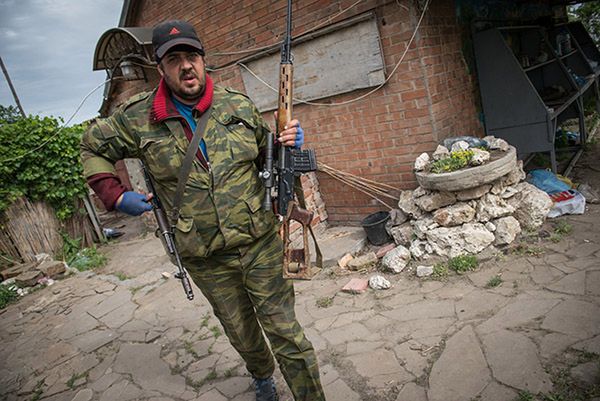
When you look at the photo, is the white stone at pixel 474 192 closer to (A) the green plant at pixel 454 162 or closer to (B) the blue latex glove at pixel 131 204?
(A) the green plant at pixel 454 162

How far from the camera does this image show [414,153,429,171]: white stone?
3859mm

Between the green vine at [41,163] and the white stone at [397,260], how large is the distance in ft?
20.5

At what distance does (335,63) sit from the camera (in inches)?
174

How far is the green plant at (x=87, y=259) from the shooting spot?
20.7ft

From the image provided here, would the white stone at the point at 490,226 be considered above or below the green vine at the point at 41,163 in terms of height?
below

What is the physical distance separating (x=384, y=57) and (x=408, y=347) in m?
3.05

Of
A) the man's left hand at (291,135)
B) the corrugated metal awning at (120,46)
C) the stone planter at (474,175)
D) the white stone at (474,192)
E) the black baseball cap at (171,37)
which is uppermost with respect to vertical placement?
the corrugated metal awning at (120,46)

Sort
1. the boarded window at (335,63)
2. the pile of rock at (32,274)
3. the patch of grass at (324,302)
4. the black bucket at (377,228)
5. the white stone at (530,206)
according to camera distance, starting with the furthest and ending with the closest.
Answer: the pile of rock at (32,274) < the black bucket at (377,228) < the boarded window at (335,63) < the white stone at (530,206) < the patch of grass at (324,302)

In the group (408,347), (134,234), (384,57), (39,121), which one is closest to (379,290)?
(408,347)

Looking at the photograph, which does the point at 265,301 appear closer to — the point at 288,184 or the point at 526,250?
the point at 288,184

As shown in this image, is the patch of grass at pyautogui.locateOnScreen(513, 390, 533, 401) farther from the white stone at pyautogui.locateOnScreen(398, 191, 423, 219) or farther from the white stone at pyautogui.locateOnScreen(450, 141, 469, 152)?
the white stone at pyautogui.locateOnScreen(450, 141, 469, 152)

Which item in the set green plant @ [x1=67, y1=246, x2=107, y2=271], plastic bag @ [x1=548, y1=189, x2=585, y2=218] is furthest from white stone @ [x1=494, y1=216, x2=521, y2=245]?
green plant @ [x1=67, y1=246, x2=107, y2=271]

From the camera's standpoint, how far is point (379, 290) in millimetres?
3449

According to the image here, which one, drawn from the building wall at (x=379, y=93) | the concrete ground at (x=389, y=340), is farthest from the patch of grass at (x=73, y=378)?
the building wall at (x=379, y=93)
